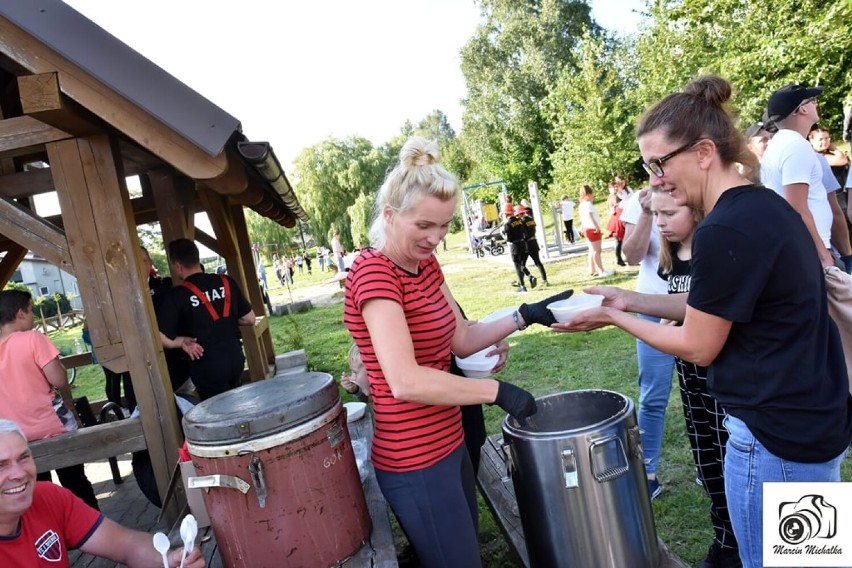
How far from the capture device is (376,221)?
2.04 m

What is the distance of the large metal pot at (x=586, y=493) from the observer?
2.20 meters

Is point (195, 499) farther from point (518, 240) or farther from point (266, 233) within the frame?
point (266, 233)

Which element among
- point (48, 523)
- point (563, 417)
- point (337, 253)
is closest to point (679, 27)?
point (337, 253)

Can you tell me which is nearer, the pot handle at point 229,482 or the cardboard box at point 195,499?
the pot handle at point 229,482

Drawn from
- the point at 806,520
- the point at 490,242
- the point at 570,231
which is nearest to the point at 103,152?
the point at 806,520

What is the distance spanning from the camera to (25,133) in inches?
138

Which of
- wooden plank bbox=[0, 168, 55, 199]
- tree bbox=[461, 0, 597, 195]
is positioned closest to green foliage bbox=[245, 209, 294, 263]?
tree bbox=[461, 0, 597, 195]

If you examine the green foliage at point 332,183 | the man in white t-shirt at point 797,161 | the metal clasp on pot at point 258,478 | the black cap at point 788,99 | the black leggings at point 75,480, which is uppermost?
the green foliage at point 332,183

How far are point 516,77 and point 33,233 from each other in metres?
33.3

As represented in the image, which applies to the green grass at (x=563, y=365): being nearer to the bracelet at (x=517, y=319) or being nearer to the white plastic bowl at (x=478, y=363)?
the white plastic bowl at (x=478, y=363)

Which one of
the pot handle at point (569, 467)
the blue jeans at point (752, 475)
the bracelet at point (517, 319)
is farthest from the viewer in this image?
the bracelet at point (517, 319)

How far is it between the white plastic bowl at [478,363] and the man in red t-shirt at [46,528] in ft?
4.37

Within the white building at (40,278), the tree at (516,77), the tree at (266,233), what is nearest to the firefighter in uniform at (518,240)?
the tree at (516,77)

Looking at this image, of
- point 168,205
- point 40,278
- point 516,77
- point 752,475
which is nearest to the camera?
point 752,475
